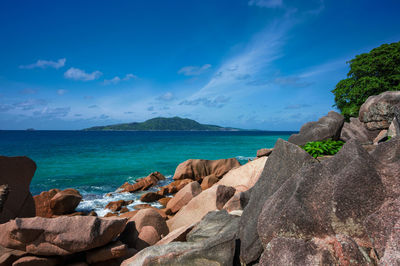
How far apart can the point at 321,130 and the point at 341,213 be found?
49.7ft

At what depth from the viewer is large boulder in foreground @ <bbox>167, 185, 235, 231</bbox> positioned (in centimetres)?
820

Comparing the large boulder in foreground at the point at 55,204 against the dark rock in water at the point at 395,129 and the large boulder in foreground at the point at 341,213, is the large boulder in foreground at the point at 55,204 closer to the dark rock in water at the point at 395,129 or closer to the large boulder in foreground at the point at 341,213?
the large boulder in foreground at the point at 341,213

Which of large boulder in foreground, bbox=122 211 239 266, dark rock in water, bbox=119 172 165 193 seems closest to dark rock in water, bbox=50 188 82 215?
dark rock in water, bbox=119 172 165 193

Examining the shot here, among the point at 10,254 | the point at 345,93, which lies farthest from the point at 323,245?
the point at 345,93

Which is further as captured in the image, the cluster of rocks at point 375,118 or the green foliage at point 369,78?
the green foliage at point 369,78

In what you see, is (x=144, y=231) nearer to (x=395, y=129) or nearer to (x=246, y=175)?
(x=246, y=175)

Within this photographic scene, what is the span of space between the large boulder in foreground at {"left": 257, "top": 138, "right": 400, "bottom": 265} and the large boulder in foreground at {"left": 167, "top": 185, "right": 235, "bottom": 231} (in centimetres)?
491

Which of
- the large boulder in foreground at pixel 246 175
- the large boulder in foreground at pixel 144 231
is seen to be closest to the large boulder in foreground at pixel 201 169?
the large boulder in foreground at pixel 246 175

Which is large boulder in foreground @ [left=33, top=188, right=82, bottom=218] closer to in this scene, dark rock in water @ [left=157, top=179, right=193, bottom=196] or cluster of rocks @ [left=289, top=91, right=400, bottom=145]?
dark rock in water @ [left=157, top=179, right=193, bottom=196]

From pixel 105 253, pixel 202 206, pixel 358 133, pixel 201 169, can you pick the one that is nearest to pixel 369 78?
pixel 358 133

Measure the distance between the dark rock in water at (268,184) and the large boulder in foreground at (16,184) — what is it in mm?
6728

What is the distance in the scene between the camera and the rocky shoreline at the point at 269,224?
9.05 feet

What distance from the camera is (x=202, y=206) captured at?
8.48 metres

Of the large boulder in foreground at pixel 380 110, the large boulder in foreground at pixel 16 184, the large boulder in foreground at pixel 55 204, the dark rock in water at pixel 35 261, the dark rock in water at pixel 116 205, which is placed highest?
the large boulder in foreground at pixel 380 110
